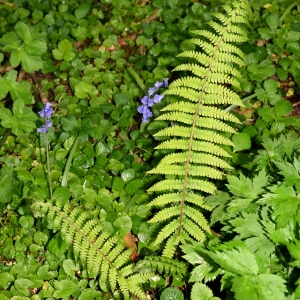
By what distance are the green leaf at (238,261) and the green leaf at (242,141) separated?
122 centimetres

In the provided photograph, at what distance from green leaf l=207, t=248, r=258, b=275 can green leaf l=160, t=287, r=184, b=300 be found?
2.19 feet

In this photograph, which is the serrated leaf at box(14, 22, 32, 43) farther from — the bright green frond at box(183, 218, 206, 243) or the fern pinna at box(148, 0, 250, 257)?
the bright green frond at box(183, 218, 206, 243)

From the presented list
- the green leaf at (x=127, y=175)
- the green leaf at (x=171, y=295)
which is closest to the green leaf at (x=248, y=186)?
the green leaf at (x=171, y=295)

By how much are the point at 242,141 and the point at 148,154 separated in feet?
2.68

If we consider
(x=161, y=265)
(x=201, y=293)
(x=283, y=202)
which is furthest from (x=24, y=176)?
(x=283, y=202)

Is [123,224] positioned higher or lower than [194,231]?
lower

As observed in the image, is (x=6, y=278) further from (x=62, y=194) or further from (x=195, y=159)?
(x=195, y=159)

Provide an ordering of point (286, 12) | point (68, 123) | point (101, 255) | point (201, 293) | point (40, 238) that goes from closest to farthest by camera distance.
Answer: point (201, 293), point (101, 255), point (40, 238), point (68, 123), point (286, 12)

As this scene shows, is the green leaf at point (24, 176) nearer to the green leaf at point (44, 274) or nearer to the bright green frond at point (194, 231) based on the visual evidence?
the green leaf at point (44, 274)

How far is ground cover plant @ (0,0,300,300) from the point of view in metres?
2.63

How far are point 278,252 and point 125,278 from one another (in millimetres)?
1029

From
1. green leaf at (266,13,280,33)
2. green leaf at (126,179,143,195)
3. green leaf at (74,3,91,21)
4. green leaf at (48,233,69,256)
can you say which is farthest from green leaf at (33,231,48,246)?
green leaf at (266,13,280,33)

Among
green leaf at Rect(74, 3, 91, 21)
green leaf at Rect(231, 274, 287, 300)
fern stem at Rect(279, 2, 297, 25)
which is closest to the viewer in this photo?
green leaf at Rect(231, 274, 287, 300)

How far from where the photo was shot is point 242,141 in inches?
132
